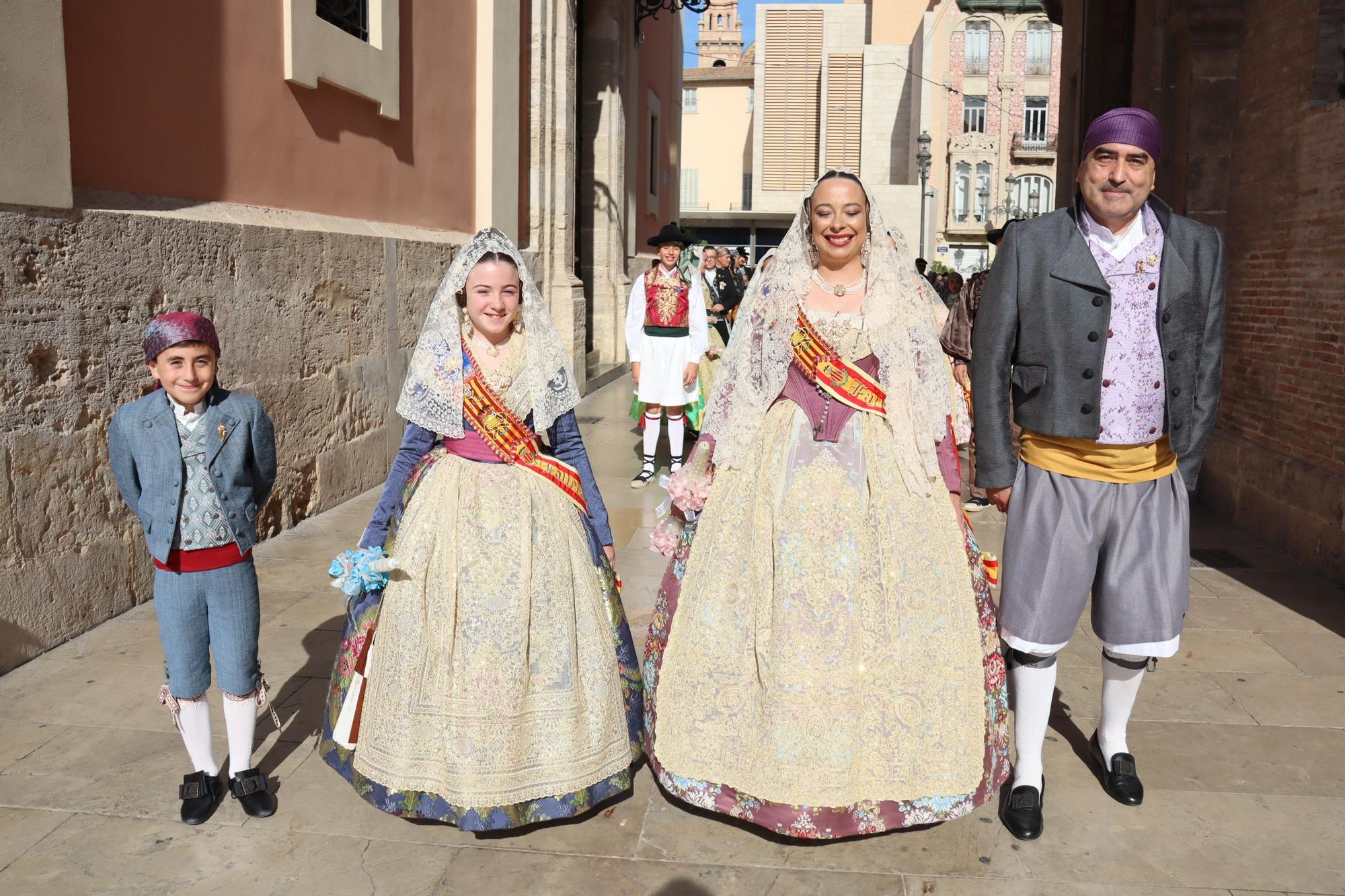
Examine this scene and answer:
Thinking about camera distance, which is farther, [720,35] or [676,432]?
[720,35]

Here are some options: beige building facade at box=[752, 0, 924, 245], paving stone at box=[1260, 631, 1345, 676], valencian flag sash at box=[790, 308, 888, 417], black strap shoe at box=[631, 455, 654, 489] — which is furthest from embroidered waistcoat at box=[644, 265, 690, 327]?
beige building facade at box=[752, 0, 924, 245]

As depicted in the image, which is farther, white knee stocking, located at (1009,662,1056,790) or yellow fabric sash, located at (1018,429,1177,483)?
white knee stocking, located at (1009,662,1056,790)

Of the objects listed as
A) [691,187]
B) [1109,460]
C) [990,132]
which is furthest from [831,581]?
[691,187]

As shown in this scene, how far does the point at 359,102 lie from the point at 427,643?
221 inches

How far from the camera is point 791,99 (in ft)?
143

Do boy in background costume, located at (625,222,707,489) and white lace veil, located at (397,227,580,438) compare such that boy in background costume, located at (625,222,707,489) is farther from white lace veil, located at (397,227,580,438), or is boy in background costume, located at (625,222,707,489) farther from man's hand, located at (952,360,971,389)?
white lace veil, located at (397,227,580,438)

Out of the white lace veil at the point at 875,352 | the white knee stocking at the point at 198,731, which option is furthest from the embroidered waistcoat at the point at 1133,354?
the white knee stocking at the point at 198,731

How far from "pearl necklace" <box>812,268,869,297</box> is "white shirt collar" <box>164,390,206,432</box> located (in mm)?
1865

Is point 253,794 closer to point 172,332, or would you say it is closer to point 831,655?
point 172,332

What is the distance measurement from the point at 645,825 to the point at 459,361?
1.47 meters

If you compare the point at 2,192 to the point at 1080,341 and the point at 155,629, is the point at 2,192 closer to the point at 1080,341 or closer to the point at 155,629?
the point at 155,629

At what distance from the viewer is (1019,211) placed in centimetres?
4241

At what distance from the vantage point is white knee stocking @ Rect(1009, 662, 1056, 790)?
3.35 m

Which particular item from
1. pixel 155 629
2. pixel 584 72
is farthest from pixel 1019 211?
pixel 155 629
